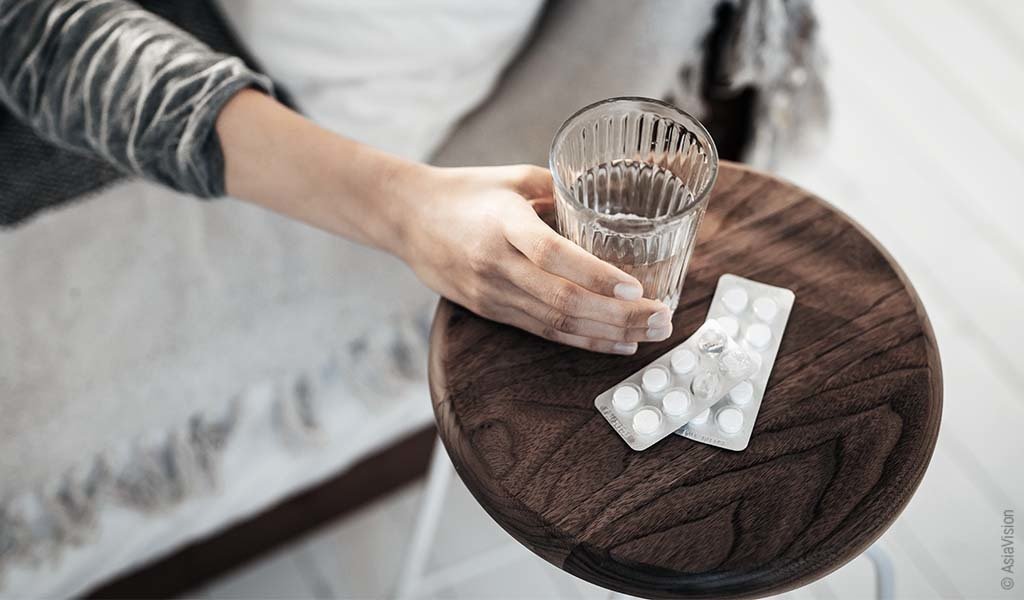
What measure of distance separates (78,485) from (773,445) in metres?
0.62

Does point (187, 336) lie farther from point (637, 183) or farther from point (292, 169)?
point (637, 183)

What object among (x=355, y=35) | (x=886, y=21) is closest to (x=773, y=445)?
(x=355, y=35)

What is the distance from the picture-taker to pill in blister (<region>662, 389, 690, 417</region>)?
Result: 545 mm

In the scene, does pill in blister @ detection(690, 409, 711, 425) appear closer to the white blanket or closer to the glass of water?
the glass of water

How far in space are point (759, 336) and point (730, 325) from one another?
0.02 metres

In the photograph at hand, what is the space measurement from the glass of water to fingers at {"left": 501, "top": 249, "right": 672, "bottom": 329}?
29mm

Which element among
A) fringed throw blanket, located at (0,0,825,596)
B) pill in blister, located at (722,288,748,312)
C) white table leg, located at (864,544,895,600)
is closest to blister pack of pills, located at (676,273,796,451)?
pill in blister, located at (722,288,748,312)

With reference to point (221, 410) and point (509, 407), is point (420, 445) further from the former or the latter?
point (509, 407)

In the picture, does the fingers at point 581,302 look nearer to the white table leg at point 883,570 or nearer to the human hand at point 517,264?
the human hand at point 517,264

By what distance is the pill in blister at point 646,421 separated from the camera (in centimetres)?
54

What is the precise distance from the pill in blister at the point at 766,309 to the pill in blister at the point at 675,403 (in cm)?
8

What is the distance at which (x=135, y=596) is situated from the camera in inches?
41.0

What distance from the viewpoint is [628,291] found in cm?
53

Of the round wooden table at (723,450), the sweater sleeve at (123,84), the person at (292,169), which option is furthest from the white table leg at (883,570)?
the sweater sleeve at (123,84)
